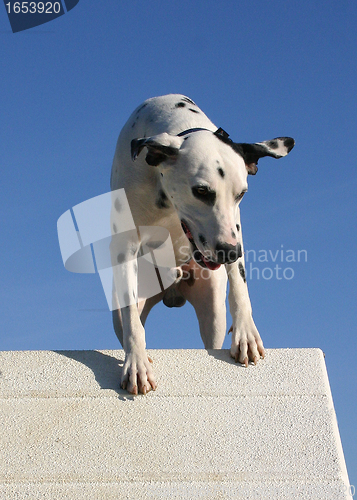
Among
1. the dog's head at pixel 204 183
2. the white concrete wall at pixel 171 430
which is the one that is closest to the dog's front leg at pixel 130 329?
the white concrete wall at pixel 171 430

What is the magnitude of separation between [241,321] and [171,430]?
1.16 meters

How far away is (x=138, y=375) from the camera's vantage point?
4.18 m

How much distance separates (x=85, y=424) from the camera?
3916 millimetres

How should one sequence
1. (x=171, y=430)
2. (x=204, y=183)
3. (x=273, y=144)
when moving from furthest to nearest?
(x=273, y=144) → (x=204, y=183) → (x=171, y=430)

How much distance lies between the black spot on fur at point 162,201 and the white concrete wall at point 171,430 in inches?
44.0

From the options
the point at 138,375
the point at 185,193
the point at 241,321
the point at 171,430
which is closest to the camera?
the point at 171,430

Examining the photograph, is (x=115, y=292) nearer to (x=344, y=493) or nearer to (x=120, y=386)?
(x=120, y=386)

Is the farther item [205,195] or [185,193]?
[185,193]

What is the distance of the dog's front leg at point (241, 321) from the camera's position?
4.55m

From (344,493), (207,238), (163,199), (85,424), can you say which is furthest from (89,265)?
(344,493)

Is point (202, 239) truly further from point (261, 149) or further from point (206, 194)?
point (261, 149)

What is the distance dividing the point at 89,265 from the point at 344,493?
2.86 metres

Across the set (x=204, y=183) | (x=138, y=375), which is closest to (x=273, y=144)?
(x=204, y=183)

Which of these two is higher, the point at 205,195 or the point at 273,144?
the point at 273,144
